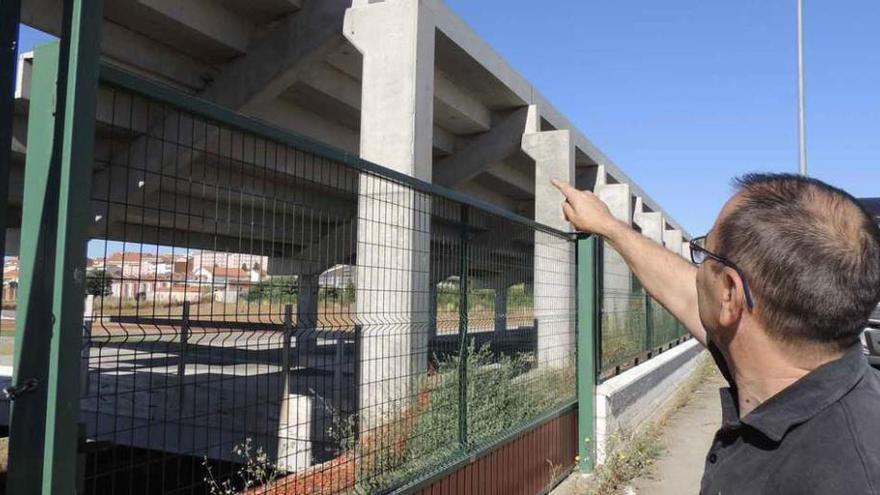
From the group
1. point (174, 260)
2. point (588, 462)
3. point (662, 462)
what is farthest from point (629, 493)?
point (174, 260)

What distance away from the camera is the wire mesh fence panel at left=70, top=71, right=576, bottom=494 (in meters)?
2.62

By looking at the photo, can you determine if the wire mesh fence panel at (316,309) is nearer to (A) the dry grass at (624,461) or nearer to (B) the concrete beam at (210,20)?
(A) the dry grass at (624,461)

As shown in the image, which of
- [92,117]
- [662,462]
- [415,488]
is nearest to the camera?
[92,117]

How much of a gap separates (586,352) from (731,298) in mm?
5425

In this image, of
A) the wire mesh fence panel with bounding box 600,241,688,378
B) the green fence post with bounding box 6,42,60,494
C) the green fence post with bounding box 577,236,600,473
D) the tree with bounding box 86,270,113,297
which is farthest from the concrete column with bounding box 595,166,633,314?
the green fence post with bounding box 6,42,60,494

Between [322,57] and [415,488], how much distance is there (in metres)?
7.92

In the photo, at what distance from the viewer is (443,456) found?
4.36 metres

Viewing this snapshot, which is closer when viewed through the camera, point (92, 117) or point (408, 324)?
point (92, 117)

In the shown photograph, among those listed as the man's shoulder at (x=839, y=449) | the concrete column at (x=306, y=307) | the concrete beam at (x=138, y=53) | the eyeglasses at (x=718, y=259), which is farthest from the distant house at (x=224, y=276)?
the concrete beam at (x=138, y=53)

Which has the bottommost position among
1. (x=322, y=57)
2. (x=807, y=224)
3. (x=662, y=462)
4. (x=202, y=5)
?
(x=662, y=462)

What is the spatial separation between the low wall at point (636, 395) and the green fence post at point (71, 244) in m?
5.74

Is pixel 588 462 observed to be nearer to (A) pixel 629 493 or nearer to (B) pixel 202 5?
(A) pixel 629 493

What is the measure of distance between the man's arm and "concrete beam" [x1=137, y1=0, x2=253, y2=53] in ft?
28.0

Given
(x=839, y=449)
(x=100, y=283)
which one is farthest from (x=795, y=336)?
(x=100, y=283)
